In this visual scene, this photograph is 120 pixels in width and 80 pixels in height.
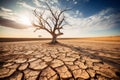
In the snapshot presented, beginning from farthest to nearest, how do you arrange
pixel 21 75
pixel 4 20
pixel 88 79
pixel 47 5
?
pixel 4 20
pixel 47 5
pixel 21 75
pixel 88 79

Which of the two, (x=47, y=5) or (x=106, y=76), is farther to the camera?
(x=47, y=5)

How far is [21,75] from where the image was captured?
185cm

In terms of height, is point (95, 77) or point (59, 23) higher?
point (59, 23)

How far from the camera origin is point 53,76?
1811 mm

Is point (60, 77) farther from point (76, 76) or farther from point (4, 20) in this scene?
point (4, 20)

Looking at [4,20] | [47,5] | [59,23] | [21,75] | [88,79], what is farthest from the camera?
[4,20]

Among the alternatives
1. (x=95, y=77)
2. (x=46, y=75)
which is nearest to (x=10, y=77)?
(x=46, y=75)

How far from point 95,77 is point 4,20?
35990 millimetres

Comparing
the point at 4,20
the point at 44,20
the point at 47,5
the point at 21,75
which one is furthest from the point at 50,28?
the point at 4,20

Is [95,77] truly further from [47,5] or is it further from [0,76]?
[47,5]

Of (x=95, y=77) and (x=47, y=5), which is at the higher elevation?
(x=47, y=5)

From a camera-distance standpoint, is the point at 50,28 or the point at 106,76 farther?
the point at 50,28

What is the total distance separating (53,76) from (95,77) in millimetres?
1178

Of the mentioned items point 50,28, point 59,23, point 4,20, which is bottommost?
point 50,28
